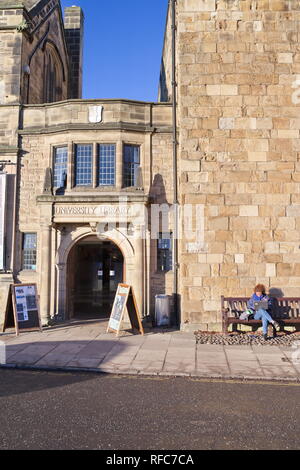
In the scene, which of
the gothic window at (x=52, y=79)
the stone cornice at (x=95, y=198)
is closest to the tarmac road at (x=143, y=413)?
the stone cornice at (x=95, y=198)

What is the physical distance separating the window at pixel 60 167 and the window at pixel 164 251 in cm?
381

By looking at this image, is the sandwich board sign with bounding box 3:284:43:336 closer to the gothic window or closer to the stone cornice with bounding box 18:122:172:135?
the stone cornice with bounding box 18:122:172:135

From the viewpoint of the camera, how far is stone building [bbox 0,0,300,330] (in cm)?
1053

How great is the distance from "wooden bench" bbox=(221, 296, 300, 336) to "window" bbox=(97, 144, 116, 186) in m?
5.46

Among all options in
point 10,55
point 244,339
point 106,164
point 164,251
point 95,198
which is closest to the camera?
point 244,339

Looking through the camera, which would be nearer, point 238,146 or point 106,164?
point 238,146

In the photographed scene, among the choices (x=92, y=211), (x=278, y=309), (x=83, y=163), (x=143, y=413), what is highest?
(x=83, y=163)

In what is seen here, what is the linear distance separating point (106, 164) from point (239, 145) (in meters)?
4.43

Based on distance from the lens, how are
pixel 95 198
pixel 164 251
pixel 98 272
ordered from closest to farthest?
pixel 95 198 < pixel 164 251 < pixel 98 272

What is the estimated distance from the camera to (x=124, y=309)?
9.90 m

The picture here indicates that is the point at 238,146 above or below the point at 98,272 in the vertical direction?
above

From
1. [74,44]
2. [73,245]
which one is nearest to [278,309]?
[73,245]

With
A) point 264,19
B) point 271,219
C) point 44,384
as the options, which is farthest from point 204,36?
point 44,384

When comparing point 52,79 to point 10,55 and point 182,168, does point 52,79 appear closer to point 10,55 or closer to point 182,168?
point 10,55
